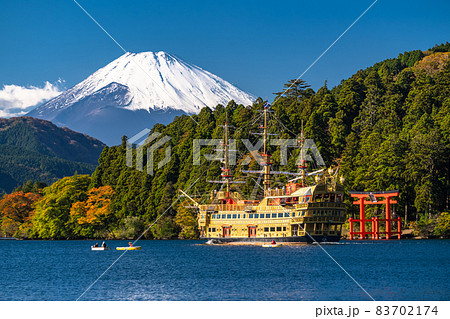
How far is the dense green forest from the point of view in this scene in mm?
91375

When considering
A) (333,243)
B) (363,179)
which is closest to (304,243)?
(333,243)

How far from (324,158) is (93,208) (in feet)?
131

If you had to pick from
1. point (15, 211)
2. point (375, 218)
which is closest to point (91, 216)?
point (15, 211)

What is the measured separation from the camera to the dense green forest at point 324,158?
3597 inches

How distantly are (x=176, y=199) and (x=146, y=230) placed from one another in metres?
7.40

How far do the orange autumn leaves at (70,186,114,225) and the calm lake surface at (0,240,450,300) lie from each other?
145 feet

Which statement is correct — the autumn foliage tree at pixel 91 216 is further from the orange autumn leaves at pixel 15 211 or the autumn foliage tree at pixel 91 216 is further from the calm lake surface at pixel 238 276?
the calm lake surface at pixel 238 276

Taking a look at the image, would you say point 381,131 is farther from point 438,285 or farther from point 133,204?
point 438,285

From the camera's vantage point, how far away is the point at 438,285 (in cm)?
3856

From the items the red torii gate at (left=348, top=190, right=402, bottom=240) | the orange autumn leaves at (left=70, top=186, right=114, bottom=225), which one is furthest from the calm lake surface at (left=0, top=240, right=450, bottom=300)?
the orange autumn leaves at (left=70, top=186, right=114, bottom=225)

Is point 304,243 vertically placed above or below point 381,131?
below

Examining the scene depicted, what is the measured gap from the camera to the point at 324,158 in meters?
105

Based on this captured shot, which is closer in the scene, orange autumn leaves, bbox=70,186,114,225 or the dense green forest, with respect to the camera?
the dense green forest

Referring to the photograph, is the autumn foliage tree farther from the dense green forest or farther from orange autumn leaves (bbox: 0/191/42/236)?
orange autumn leaves (bbox: 0/191/42/236)
